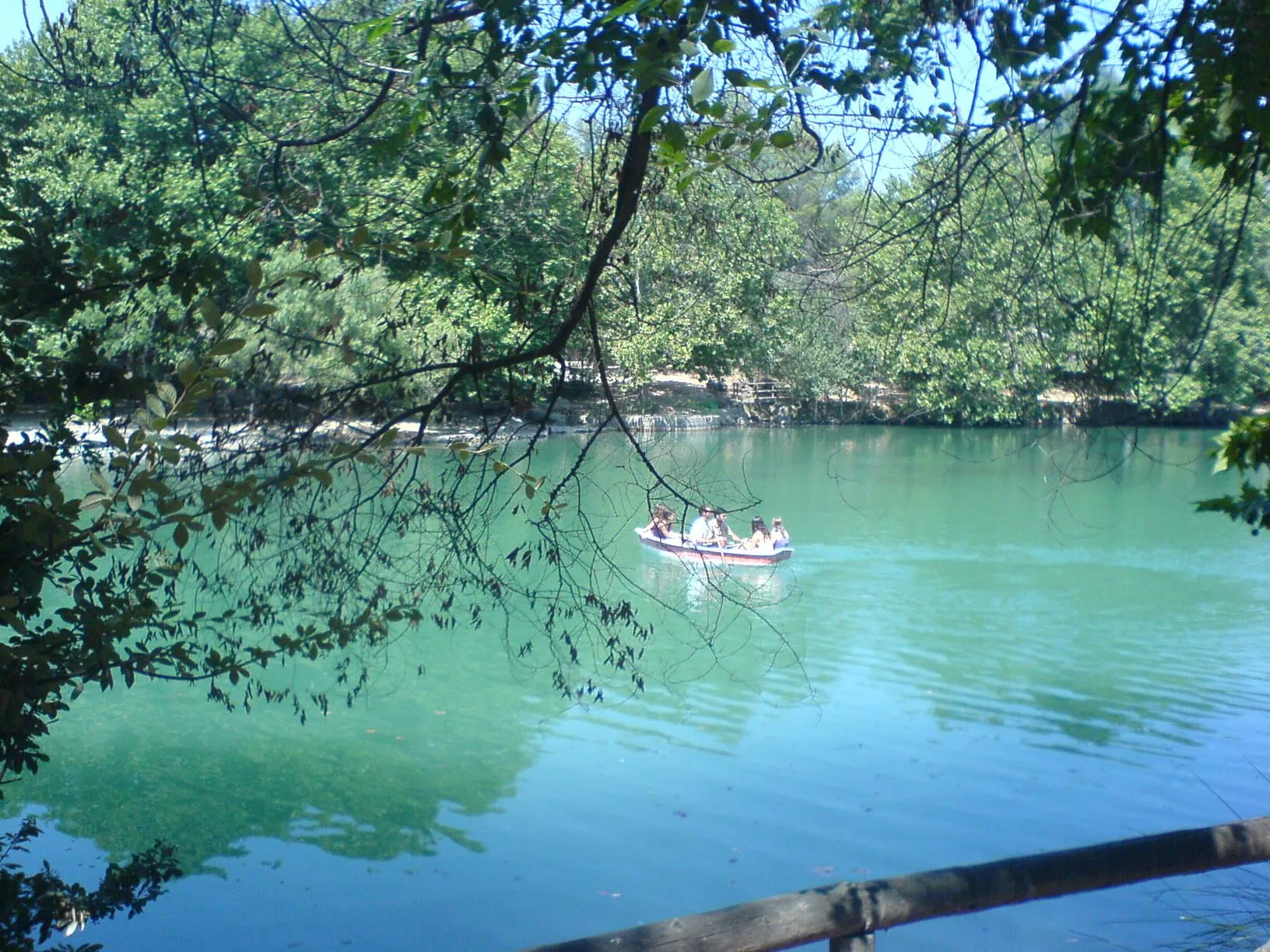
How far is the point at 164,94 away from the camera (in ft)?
19.4

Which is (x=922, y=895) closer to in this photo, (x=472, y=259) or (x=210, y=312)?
(x=210, y=312)

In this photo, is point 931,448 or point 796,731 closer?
point 796,731

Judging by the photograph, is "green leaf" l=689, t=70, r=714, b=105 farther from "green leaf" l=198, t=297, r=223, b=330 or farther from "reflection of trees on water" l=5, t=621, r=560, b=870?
"reflection of trees on water" l=5, t=621, r=560, b=870

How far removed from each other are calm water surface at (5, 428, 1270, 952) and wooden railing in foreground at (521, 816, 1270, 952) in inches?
58.6

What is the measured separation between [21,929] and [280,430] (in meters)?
1.79

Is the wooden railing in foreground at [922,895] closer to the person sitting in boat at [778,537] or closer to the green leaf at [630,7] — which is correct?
the green leaf at [630,7]

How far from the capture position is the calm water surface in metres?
6.56

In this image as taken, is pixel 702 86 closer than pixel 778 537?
Yes

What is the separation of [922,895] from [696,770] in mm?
6370

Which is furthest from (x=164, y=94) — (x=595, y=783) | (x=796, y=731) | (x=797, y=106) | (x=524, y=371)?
(x=796, y=731)

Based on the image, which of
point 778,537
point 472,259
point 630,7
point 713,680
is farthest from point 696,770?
point 778,537

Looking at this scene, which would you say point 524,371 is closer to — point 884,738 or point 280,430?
point 280,430

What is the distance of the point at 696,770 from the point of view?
8.70 meters

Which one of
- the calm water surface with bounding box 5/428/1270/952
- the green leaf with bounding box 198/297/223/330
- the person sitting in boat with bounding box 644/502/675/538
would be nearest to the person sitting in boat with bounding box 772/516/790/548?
the calm water surface with bounding box 5/428/1270/952
